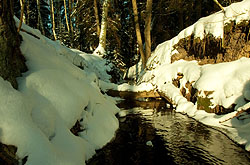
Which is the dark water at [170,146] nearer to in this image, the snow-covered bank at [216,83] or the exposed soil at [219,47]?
the snow-covered bank at [216,83]

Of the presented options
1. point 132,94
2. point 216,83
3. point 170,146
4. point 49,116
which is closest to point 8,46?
point 49,116

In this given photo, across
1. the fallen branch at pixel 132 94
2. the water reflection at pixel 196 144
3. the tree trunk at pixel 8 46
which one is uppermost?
the tree trunk at pixel 8 46

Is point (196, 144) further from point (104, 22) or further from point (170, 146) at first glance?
point (104, 22)

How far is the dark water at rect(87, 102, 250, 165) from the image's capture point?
3.33 meters

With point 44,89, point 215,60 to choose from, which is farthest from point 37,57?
point 215,60

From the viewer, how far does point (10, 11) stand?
2.83 meters

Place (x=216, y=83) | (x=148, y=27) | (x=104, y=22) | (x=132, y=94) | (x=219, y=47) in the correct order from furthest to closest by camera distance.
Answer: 1. (x=104, y=22)
2. (x=148, y=27)
3. (x=132, y=94)
4. (x=219, y=47)
5. (x=216, y=83)

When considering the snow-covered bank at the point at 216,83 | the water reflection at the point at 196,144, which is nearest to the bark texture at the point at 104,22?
the snow-covered bank at the point at 216,83

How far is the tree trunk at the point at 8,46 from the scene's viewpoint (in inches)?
104

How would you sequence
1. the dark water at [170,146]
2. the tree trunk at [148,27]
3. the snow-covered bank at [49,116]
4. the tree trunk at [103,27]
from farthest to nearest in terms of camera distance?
1. the tree trunk at [103,27]
2. the tree trunk at [148,27]
3. the dark water at [170,146]
4. the snow-covered bank at [49,116]

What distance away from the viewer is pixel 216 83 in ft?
19.8

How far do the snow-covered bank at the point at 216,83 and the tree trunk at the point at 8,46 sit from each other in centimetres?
468

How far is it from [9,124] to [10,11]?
1.90 meters

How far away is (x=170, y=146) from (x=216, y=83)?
337 cm
